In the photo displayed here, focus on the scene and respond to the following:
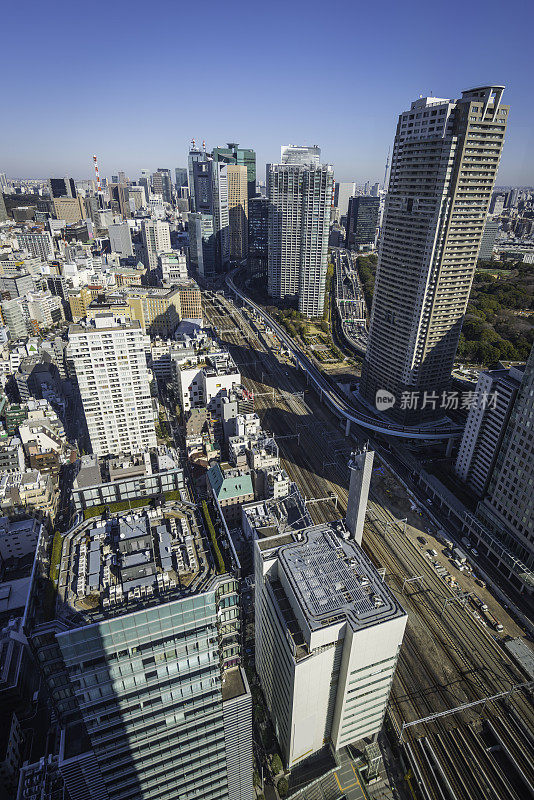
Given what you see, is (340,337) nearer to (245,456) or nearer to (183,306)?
(183,306)

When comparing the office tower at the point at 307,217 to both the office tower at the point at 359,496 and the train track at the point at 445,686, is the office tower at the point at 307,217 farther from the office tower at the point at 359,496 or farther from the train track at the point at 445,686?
the office tower at the point at 359,496

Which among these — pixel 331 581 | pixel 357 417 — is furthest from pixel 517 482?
pixel 331 581

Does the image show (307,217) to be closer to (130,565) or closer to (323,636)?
(323,636)

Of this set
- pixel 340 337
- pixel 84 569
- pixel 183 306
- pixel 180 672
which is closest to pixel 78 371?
pixel 84 569

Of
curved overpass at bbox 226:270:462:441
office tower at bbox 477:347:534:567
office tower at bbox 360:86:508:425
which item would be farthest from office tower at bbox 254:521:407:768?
office tower at bbox 360:86:508:425

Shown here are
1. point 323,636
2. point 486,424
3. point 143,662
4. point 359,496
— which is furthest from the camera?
point 486,424

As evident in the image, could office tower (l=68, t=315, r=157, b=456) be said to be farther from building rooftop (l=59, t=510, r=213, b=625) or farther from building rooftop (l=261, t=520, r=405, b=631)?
building rooftop (l=59, t=510, r=213, b=625)
